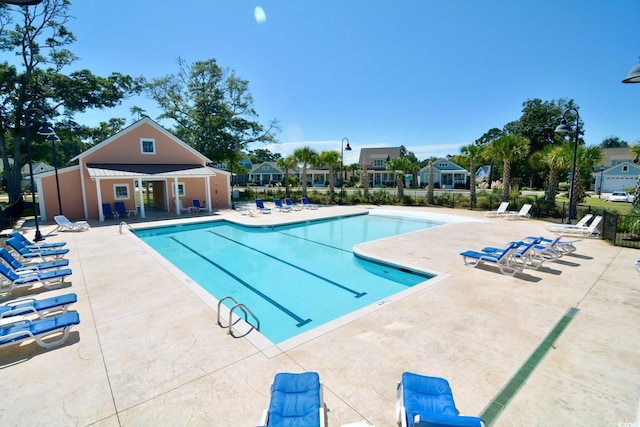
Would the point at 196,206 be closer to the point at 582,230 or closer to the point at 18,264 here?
the point at 18,264

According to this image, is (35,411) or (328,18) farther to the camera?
(328,18)

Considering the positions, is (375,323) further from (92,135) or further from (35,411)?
(92,135)

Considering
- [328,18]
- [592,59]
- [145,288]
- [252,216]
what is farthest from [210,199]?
[592,59]

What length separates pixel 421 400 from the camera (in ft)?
10.6

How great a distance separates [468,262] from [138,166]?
21.4 meters

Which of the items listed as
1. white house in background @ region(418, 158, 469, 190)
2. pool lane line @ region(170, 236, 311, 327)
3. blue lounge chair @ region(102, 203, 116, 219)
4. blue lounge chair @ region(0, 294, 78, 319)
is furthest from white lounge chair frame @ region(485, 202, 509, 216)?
white house in background @ region(418, 158, 469, 190)

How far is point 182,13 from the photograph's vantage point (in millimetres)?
15430

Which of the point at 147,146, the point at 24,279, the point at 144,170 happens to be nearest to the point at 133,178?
the point at 144,170

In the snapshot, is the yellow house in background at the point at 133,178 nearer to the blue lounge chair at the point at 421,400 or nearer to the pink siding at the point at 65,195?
the pink siding at the point at 65,195

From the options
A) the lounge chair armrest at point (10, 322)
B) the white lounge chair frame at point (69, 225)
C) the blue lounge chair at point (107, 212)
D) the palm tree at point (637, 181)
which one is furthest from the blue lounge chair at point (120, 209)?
the palm tree at point (637, 181)

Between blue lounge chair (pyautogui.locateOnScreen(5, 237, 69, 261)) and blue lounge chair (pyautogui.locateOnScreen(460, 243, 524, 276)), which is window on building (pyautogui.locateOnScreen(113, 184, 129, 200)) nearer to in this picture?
blue lounge chair (pyautogui.locateOnScreen(5, 237, 69, 261))

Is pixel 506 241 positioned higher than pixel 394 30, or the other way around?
pixel 394 30

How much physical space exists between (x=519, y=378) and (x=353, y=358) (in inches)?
88.6

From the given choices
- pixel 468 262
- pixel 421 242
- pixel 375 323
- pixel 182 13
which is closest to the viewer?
pixel 375 323
